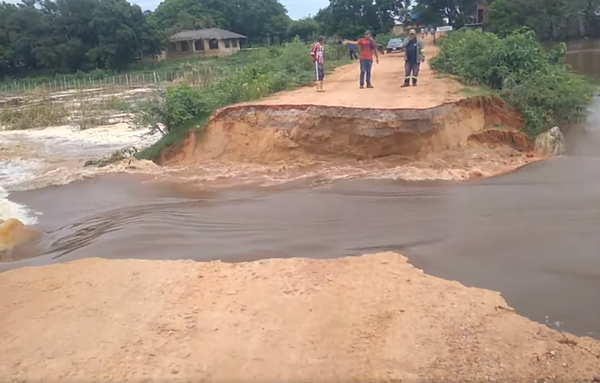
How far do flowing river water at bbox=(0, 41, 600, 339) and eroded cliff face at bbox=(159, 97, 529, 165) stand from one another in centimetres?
161

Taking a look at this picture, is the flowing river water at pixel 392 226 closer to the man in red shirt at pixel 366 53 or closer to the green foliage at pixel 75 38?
the man in red shirt at pixel 366 53

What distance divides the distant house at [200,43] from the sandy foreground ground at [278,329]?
58602mm

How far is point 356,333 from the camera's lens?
555 centimetres

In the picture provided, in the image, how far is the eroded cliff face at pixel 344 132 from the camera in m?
12.1

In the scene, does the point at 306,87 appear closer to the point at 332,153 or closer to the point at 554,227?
the point at 332,153

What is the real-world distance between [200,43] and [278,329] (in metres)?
62.6

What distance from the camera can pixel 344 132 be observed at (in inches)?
496

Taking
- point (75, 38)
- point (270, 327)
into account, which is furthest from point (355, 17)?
point (270, 327)

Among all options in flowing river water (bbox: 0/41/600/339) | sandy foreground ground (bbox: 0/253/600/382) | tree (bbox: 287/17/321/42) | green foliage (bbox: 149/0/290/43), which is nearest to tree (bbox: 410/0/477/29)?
tree (bbox: 287/17/321/42)

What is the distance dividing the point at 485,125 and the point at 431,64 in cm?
591

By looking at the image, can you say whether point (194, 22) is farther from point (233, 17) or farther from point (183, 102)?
point (183, 102)

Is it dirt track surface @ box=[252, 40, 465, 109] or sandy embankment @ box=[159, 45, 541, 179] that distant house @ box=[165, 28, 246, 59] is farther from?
sandy embankment @ box=[159, 45, 541, 179]

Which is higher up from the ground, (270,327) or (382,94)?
→ (382,94)

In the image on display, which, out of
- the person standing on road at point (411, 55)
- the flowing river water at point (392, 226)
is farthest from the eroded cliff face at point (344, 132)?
the person standing on road at point (411, 55)
